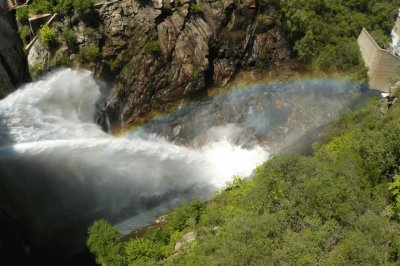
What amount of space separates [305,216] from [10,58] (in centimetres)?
2431

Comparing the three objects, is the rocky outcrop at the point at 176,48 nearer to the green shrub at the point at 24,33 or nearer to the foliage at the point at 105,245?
the green shrub at the point at 24,33

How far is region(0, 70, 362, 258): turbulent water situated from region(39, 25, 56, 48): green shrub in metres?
2.51

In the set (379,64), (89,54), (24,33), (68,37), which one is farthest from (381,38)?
(24,33)

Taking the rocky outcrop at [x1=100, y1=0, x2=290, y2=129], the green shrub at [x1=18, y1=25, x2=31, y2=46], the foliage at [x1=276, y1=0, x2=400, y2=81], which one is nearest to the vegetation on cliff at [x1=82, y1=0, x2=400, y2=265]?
the foliage at [x1=276, y1=0, x2=400, y2=81]

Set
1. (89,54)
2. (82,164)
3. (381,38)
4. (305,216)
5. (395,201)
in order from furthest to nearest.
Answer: (381,38)
(89,54)
(82,164)
(395,201)
(305,216)

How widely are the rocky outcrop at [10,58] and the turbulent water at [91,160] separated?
2.87 ft

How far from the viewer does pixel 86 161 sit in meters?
30.8

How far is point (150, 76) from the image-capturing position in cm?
3612

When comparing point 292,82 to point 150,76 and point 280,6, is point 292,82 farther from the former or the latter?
point 150,76

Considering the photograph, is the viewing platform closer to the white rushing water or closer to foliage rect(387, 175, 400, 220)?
the white rushing water

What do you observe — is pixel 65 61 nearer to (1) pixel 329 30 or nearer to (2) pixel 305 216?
(2) pixel 305 216

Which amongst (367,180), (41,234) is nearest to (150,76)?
(41,234)

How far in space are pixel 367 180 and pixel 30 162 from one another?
2083 centimetres

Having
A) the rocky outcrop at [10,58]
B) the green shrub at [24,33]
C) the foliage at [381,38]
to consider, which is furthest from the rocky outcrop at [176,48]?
the foliage at [381,38]
